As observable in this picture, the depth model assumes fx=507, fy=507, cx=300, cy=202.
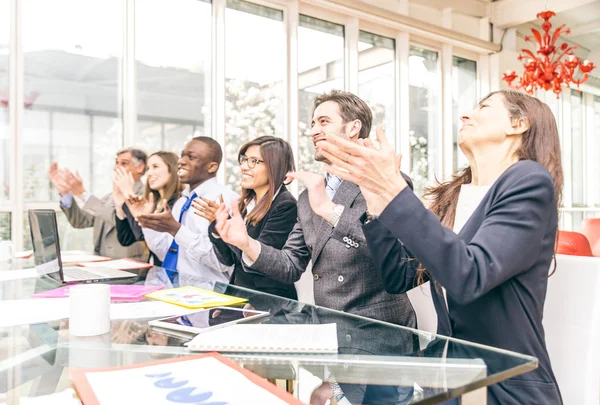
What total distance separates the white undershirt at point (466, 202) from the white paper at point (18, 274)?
1637 millimetres

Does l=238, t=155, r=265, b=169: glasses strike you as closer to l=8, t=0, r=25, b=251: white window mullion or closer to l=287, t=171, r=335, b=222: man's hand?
l=287, t=171, r=335, b=222: man's hand

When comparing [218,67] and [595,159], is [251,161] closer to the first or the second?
[218,67]

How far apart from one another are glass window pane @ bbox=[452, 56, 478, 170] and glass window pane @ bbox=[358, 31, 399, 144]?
1100 mm

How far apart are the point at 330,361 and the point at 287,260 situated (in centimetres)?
107

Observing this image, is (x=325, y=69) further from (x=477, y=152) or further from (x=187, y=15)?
(x=477, y=152)

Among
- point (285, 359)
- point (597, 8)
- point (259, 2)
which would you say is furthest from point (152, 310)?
point (597, 8)

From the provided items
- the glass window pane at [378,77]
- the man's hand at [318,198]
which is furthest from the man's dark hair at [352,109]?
the glass window pane at [378,77]

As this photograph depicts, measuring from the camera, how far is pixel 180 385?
770 mm

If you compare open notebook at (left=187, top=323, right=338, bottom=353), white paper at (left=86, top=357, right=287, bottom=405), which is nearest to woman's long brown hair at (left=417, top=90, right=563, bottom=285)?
open notebook at (left=187, top=323, right=338, bottom=353)

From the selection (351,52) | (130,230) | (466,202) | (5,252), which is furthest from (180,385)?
(351,52)

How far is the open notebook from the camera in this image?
93 centimetres

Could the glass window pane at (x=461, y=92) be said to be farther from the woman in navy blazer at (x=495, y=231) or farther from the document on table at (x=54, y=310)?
the document on table at (x=54, y=310)

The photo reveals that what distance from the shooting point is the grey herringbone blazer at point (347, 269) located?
1.75 m

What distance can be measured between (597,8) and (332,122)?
20.3ft
